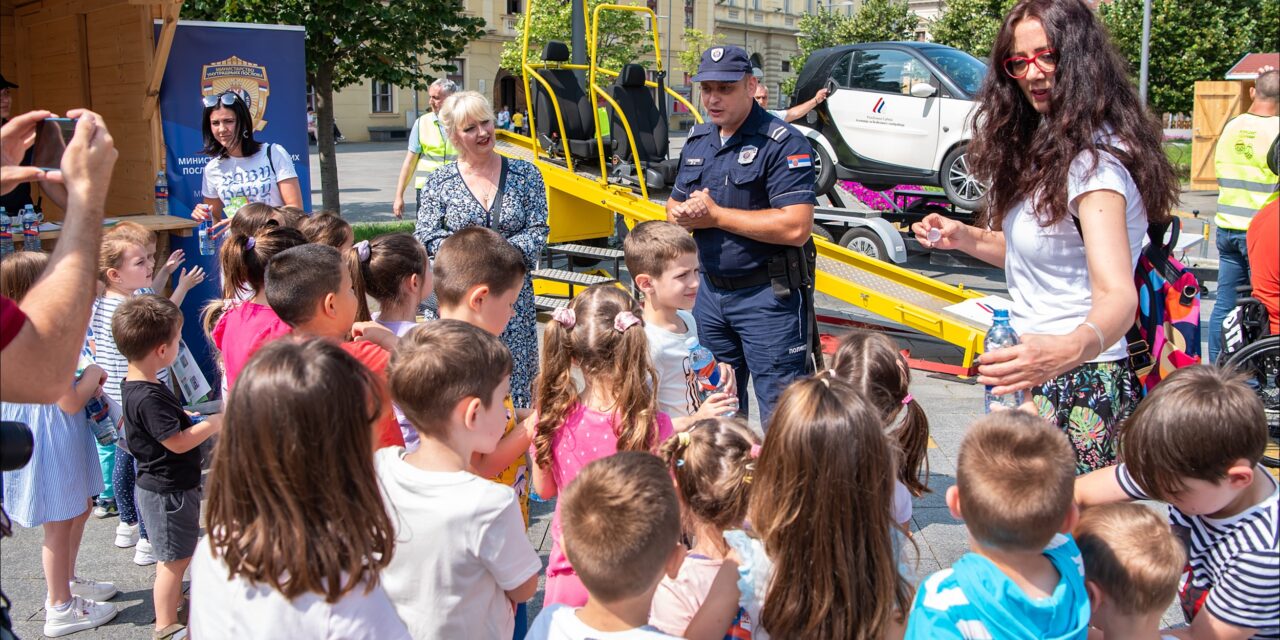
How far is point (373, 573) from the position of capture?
1.90m

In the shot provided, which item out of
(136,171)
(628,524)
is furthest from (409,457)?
(136,171)

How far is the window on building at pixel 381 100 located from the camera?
144 feet

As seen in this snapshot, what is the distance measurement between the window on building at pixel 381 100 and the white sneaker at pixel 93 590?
138 feet

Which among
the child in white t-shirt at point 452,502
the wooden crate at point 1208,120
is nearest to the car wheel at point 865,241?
the child in white t-shirt at point 452,502

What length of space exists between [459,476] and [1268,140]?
6.56 meters

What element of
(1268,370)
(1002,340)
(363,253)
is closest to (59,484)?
(363,253)

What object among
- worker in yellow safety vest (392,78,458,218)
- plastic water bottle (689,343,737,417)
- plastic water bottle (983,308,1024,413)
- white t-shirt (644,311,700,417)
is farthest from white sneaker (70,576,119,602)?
worker in yellow safety vest (392,78,458,218)

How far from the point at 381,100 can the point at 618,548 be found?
44.8 m

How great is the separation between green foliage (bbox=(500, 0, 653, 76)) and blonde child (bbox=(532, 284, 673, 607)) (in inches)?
1229

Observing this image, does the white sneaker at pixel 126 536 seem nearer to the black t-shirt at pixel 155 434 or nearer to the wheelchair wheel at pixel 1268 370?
the black t-shirt at pixel 155 434

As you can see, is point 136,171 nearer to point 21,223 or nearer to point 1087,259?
point 21,223

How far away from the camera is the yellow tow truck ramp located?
6832mm

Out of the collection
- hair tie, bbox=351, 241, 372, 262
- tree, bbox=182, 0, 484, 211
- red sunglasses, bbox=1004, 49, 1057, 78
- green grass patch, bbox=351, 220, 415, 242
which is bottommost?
green grass patch, bbox=351, 220, 415, 242

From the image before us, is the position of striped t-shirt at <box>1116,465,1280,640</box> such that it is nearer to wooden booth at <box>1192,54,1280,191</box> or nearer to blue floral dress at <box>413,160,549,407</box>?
blue floral dress at <box>413,160,549,407</box>
